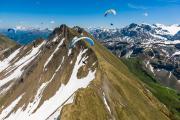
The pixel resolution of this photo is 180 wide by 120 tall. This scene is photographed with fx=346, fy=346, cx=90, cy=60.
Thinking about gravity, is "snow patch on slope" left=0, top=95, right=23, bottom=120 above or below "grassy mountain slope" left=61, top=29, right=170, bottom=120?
below

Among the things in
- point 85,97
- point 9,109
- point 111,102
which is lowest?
point 9,109

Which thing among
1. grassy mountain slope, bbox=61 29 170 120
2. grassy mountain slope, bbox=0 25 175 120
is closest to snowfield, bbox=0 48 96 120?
grassy mountain slope, bbox=0 25 175 120

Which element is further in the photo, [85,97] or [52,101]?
[52,101]

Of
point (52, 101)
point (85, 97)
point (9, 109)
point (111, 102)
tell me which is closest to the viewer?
point (85, 97)

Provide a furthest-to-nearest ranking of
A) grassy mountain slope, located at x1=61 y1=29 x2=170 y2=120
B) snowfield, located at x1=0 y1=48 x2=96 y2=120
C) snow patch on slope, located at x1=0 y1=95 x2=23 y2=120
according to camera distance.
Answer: snow patch on slope, located at x1=0 y1=95 x2=23 y2=120 < snowfield, located at x1=0 y1=48 x2=96 y2=120 < grassy mountain slope, located at x1=61 y1=29 x2=170 y2=120

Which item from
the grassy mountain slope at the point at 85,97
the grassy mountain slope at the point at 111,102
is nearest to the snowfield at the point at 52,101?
the grassy mountain slope at the point at 85,97

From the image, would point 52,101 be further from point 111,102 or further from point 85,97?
point 85,97

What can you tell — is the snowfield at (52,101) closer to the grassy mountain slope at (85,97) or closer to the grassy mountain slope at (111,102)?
the grassy mountain slope at (85,97)

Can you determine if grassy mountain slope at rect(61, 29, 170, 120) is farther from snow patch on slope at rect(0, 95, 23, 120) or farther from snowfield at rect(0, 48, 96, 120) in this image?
snow patch on slope at rect(0, 95, 23, 120)

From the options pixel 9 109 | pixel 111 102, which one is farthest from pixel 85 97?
pixel 9 109

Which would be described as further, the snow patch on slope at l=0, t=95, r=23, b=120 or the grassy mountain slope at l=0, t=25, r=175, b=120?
the snow patch on slope at l=0, t=95, r=23, b=120

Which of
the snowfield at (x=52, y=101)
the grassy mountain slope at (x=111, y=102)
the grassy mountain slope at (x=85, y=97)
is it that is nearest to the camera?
the grassy mountain slope at (x=111, y=102)
